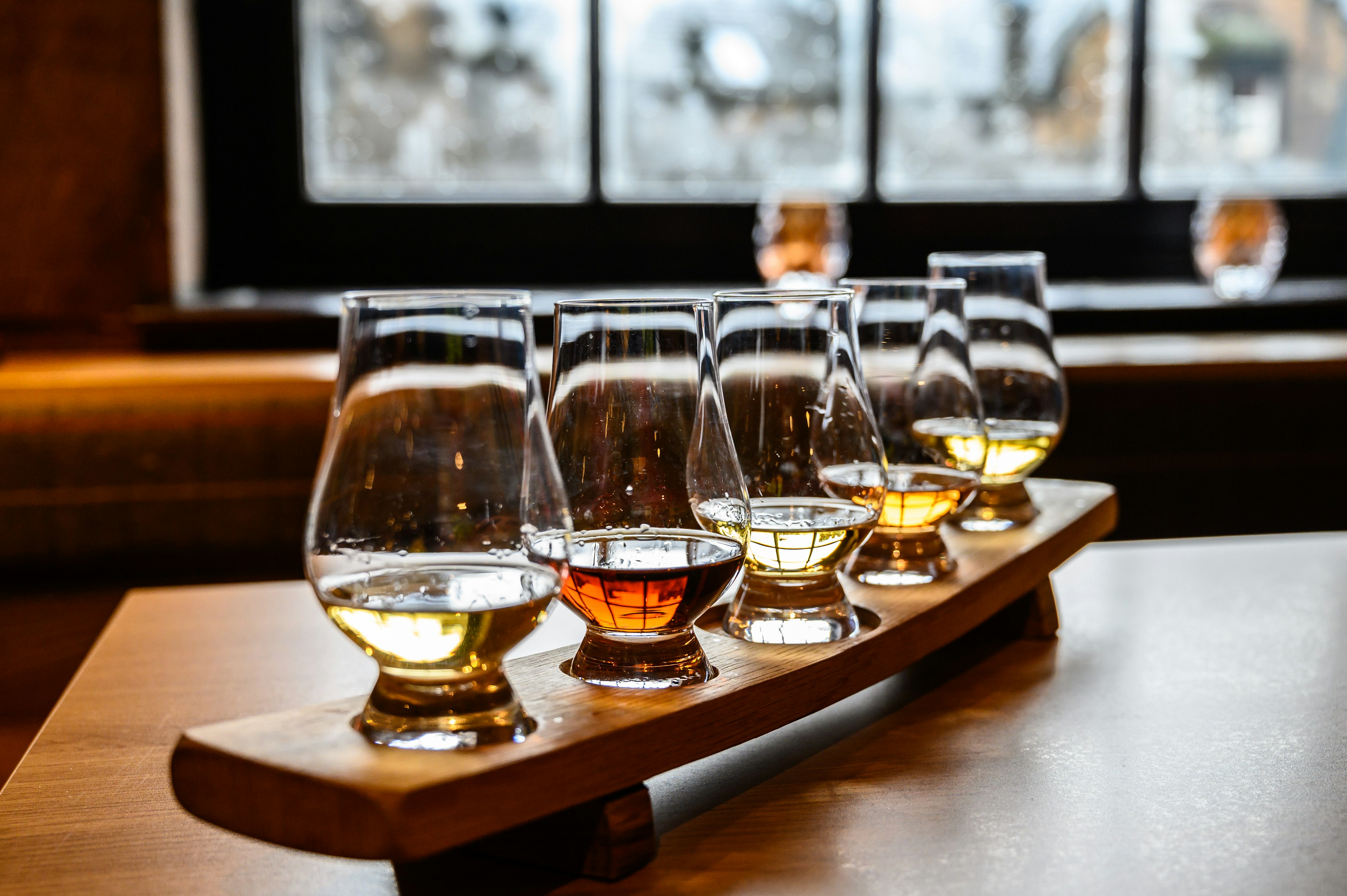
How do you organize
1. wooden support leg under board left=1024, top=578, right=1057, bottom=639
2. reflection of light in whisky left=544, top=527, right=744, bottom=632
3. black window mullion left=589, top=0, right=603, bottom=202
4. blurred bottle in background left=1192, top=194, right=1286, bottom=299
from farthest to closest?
black window mullion left=589, top=0, right=603, bottom=202 < blurred bottle in background left=1192, top=194, right=1286, bottom=299 < wooden support leg under board left=1024, top=578, right=1057, bottom=639 < reflection of light in whisky left=544, top=527, right=744, bottom=632

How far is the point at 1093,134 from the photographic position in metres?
3.12

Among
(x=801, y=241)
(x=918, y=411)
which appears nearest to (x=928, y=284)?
(x=918, y=411)

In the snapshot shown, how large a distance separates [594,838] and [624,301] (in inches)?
9.3

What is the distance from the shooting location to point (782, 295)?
736 mm

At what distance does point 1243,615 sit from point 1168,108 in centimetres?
233

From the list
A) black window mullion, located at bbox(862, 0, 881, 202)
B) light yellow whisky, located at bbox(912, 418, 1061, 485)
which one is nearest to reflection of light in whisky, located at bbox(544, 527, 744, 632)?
light yellow whisky, located at bbox(912, 418, 1061, 485)

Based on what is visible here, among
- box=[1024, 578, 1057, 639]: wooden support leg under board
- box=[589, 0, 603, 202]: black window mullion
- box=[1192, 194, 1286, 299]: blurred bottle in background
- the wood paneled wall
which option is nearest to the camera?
box=[1024, 578, 1057, 639]: wooden support leg under board

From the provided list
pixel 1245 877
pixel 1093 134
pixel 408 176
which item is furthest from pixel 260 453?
pixel 1093 134

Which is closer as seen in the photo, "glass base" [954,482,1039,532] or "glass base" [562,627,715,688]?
"glass base" [562,627,715,688]

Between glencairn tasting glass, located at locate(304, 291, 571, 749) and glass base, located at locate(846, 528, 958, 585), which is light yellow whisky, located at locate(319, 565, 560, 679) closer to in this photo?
glencairn tasting glass, located at locate(304, 291, 571, 749)

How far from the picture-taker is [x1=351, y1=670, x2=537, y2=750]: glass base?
0.56 metres

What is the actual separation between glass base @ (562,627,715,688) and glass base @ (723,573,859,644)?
A: 0.08 metres

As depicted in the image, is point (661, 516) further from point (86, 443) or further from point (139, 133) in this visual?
point (139, 133)

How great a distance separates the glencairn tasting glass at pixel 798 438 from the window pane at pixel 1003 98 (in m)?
2.32
